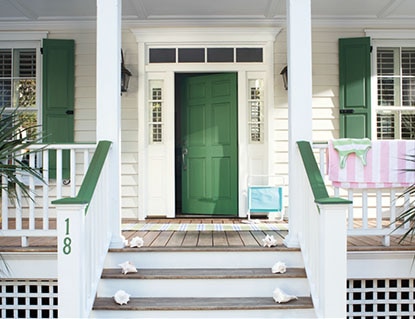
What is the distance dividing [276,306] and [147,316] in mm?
908

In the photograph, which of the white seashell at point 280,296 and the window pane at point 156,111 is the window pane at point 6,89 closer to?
the window pane at point 156,111

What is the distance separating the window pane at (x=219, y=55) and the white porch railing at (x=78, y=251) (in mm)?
2861

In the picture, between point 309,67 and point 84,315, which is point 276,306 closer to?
point 84,315

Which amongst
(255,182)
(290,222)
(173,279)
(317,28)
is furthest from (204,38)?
(173,279)

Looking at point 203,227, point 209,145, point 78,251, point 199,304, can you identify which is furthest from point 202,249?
point 209,145

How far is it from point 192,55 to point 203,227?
92.2 inches

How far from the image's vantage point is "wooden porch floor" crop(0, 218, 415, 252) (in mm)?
3094

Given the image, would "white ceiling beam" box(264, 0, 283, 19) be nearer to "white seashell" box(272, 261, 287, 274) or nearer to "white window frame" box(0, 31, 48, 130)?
"white window frame" box(0, 31, 48, 130)

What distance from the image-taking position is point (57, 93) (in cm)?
495

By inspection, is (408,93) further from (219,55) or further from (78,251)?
Answer: (78,251)

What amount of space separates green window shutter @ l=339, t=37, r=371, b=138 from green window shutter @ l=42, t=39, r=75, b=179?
3594 mm

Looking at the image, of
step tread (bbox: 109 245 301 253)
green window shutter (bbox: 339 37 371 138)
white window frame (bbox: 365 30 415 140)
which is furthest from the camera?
white window frame (bbox: 365 30 415 140)

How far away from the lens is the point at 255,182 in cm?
506

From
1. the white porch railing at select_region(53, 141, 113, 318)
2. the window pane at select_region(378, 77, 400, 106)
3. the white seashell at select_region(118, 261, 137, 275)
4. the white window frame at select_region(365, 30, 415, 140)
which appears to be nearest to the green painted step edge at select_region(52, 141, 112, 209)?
the white porch railing at select_region(53, 141, 113, 318)
